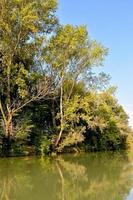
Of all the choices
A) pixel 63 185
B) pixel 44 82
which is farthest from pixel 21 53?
pixel 63 185

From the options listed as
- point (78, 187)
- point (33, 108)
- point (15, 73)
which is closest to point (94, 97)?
point (33, 108)

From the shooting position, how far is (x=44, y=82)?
1303 inches

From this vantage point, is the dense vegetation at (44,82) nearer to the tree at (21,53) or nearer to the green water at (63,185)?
the tree at (21,53)

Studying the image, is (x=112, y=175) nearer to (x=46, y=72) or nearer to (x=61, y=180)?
(x=61, y=180)

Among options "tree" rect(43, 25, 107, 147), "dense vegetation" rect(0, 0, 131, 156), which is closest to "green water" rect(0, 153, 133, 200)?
"dense vegetation" rect(0, 0, 131, 156)

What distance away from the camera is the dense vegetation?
1189 inches

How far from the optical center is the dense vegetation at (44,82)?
3020 cm

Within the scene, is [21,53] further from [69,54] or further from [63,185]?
[63,185]

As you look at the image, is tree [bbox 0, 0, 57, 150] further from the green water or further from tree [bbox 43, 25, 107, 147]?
the green water

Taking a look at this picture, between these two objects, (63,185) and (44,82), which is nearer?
(63,185)

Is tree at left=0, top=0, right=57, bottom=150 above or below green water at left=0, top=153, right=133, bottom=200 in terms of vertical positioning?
above

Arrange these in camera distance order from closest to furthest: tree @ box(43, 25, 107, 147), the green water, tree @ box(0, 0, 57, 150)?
the green water
tree @ box(0, 0, 57, 150)
tree @ box(43, 25, 107, 147)

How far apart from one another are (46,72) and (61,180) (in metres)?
18.1

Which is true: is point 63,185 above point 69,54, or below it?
below
